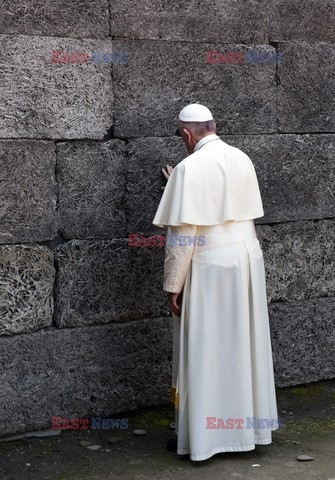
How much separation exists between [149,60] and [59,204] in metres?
1.09

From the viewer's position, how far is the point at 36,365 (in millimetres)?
5453

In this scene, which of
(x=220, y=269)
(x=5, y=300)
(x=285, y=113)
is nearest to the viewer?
(x=220, y=269)

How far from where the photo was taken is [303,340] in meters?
6.46

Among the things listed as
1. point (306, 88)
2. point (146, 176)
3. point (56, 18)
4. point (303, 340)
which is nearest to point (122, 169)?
point (146, 176)

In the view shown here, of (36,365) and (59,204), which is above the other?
(59,204)

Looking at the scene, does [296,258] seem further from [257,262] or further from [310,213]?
[257,262]

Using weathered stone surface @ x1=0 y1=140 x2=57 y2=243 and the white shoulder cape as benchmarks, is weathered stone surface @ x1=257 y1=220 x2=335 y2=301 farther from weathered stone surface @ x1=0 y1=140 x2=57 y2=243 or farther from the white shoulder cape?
weathered stone surface @ x1=0 y1=140 x2=57 y2=243

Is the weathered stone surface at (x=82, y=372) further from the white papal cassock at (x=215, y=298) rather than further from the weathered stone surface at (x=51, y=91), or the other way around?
the weathered stone surface at (x=51, y=91)

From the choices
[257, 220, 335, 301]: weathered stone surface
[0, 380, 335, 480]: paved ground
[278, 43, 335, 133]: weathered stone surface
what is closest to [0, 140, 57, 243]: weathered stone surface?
[0, 380, 335, 480]: paved ground

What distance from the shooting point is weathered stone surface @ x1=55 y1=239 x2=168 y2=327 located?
5.54 meters

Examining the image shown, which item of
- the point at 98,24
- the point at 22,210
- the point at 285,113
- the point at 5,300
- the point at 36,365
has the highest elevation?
the point at 98,24

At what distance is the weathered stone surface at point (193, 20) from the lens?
559cm

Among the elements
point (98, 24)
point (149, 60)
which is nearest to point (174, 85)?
point (149, 60)

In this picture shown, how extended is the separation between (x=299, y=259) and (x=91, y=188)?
172 centimetres
